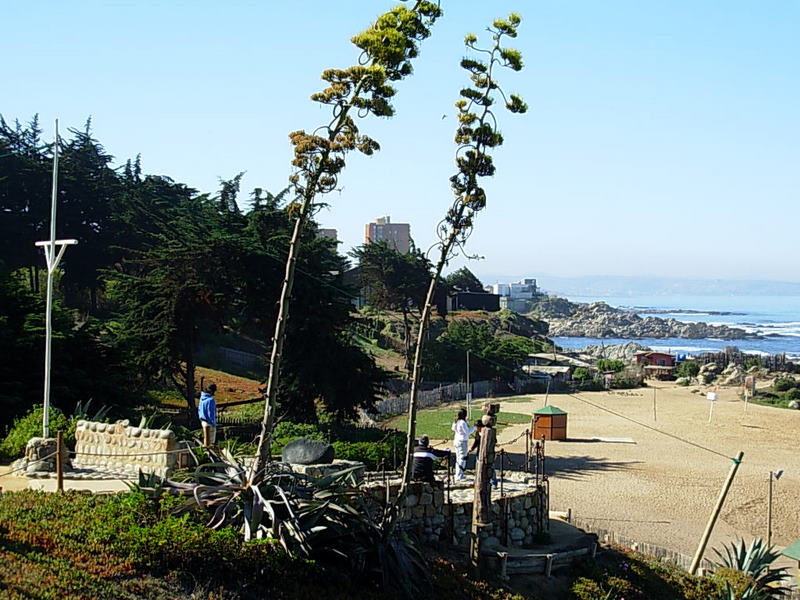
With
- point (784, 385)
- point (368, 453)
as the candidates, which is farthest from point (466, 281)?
point (368, 453)

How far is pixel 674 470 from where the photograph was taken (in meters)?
28.0

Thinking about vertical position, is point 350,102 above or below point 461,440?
above

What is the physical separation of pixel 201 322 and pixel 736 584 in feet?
63.3

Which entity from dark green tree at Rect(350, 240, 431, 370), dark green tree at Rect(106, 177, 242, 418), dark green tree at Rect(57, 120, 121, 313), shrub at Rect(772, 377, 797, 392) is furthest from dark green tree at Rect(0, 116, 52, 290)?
shrub at Rect(772, 377, 797, 392)

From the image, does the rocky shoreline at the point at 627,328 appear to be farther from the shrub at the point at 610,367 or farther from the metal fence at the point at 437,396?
the metal fence at the point at 437,396

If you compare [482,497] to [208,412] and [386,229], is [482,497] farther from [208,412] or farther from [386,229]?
[386,229]

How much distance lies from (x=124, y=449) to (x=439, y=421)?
926 inches

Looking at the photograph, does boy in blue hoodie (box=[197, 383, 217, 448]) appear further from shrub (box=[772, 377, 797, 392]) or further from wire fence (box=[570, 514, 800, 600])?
shrub (box=[772, 377, 797, 392])

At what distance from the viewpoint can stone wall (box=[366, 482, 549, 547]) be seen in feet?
44.0

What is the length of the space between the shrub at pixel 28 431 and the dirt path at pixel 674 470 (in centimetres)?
1150

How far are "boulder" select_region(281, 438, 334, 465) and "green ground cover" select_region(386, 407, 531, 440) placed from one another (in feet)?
58.4

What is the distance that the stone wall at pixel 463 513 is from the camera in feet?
44.0

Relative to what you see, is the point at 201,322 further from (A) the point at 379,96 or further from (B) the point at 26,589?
(B) the point at 26,589

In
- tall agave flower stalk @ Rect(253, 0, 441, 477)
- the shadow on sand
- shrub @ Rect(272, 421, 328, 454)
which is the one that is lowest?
the shadow on sand
